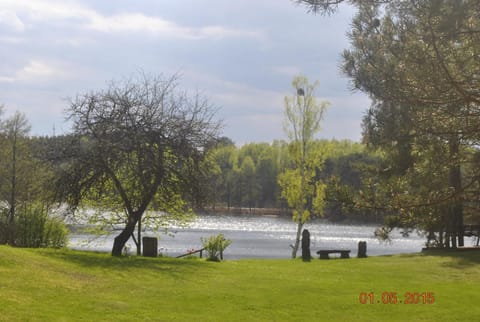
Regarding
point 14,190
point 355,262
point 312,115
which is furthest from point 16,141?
point 355,262

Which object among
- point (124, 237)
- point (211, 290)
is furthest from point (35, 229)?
point (211, 290)

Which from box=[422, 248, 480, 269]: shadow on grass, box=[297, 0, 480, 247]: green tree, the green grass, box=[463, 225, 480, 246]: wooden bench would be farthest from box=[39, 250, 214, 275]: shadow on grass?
box=[463, 225, 480, 246]: wooden bench

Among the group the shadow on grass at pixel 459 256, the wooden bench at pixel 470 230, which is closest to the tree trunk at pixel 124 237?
the shadow on grass at pixel 459 256

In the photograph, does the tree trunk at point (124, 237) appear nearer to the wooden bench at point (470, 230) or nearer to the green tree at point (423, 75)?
the green tree at point (423, 75)

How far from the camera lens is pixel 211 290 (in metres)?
13.1

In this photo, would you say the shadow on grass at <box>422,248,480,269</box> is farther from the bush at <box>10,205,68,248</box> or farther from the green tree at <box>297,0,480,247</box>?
the bush at <box>10,205,68,248</box>

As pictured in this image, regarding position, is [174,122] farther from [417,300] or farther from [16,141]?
[16,141]

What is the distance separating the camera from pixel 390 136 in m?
12.6

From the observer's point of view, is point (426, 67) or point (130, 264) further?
point (130, 264)

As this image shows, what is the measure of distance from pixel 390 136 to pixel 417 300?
3.52 metres

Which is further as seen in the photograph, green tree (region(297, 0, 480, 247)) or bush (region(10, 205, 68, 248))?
bush (region(10, 205, 68, 248))

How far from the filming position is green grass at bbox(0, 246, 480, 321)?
10.2m

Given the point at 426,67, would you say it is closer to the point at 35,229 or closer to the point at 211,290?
the point at 211,290

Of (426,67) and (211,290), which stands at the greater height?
(426,67)
